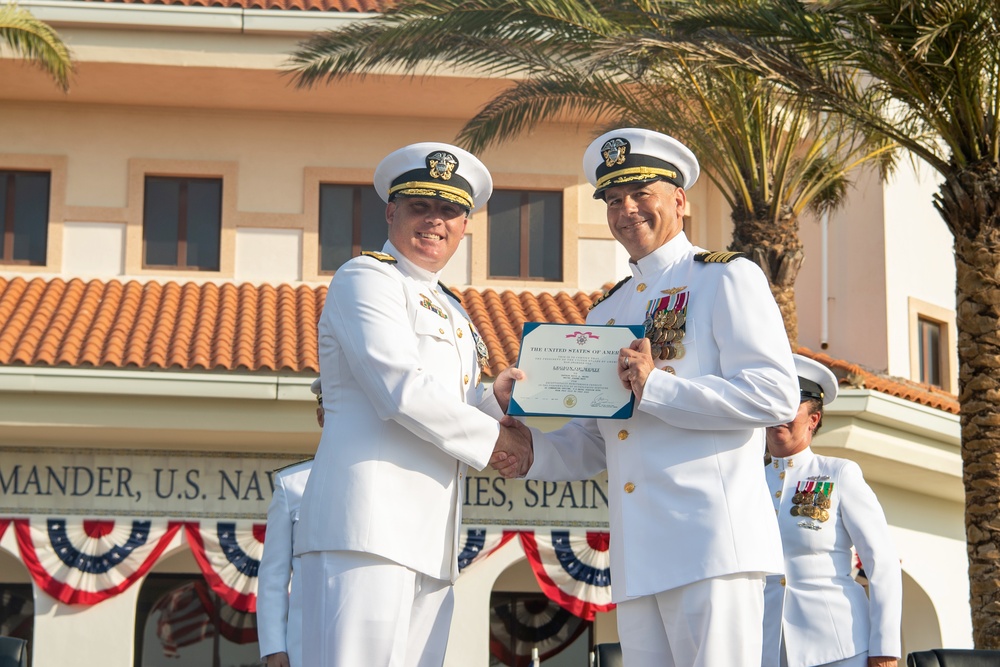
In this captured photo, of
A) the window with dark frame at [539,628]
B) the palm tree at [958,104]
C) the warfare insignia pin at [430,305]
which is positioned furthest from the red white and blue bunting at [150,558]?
the warfare insignia pin at [430,305]

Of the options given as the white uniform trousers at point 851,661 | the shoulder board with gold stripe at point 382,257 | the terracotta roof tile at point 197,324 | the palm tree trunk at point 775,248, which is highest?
the palm tree trunk at point 775,248

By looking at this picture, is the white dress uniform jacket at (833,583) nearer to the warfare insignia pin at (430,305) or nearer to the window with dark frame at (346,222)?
the warfare insignia pin at (430,305)

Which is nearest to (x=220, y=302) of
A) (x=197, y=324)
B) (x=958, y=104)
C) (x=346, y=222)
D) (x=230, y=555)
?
(x=197, y=324)

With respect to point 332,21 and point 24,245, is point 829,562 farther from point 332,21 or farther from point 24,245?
point 24,245

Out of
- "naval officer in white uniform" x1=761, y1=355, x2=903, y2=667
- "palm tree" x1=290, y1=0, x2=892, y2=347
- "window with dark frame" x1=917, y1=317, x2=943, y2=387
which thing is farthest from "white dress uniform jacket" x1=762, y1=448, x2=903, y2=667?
"window with dark frame" x1=917, y1=317, x2=943, y2=387

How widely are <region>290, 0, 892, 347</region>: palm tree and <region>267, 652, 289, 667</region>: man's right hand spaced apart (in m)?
6.53

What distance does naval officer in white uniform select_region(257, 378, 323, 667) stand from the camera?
606 centimetres

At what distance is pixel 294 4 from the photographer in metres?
16.2

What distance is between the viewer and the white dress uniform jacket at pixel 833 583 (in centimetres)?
616

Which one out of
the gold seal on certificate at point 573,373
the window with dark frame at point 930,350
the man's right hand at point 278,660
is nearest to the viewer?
the gold seal on certificate at point 573,373

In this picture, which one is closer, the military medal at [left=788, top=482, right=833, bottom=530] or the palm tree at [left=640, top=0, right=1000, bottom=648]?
the military medal at [left=788, top=482, right=833, bottom=530]

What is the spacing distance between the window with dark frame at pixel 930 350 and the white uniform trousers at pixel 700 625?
1622 cm

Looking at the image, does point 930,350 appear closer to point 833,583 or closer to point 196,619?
point 196,619

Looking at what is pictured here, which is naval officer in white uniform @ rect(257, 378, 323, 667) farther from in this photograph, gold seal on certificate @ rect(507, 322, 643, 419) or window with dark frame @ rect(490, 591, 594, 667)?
window with dark frame @ rect(490, 591, 594, 667)
